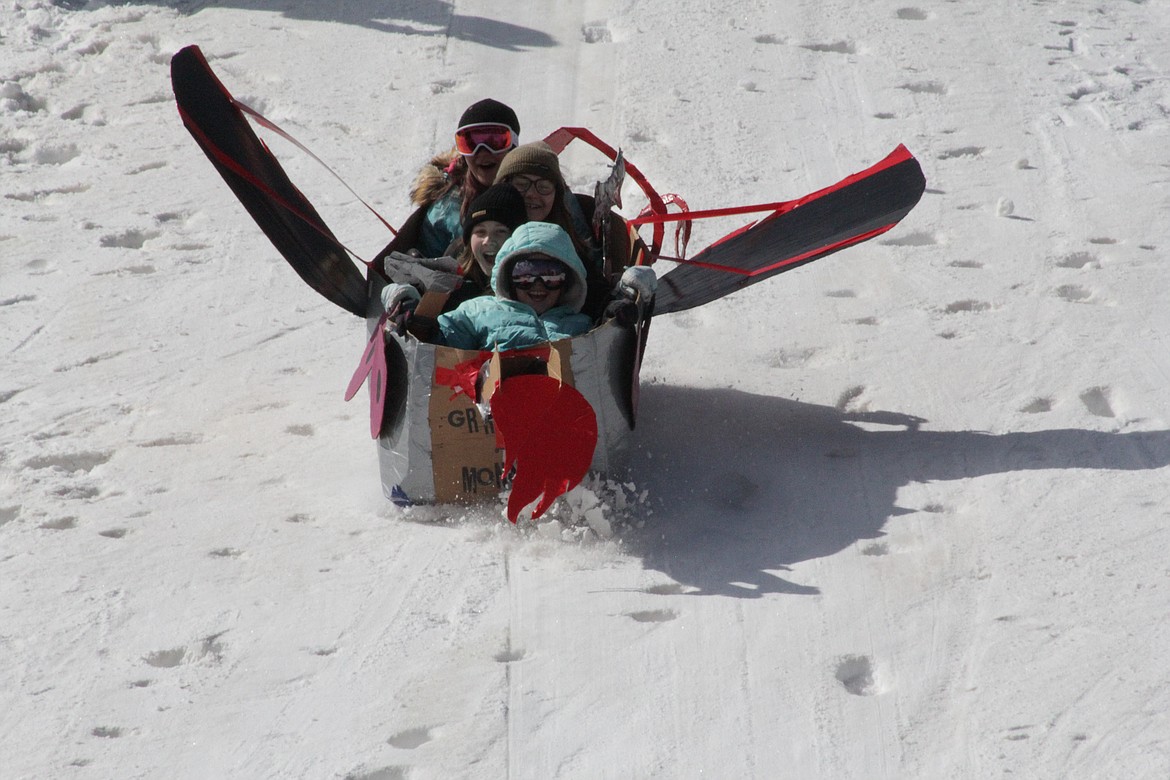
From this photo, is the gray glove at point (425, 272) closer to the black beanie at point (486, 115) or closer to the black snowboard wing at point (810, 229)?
the black snowboard wing at point (810, 229)

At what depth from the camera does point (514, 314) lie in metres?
3.47

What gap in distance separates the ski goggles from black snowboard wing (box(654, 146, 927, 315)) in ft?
2.60

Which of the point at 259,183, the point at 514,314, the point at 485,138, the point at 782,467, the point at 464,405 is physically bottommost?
the point at 782,467

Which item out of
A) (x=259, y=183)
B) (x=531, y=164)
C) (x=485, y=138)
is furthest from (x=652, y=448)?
(x=259, y=183)

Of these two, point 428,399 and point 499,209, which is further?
point 499,209

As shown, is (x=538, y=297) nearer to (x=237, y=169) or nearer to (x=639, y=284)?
(x=639, y=284)

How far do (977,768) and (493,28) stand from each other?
197 inches

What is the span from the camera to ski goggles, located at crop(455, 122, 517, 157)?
4.26m

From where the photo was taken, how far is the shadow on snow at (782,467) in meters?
3.36

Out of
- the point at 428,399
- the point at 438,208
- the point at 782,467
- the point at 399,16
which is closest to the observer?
the point at 428,399

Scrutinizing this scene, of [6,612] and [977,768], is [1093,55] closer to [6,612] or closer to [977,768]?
[977,768]

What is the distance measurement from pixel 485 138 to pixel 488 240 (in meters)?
0.62

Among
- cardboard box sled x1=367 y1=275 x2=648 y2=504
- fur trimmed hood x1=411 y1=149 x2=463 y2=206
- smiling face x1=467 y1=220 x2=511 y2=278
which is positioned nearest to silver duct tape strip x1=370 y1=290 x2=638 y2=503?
cardboard box sled x1=367 y1=275 x2=648 y2=504

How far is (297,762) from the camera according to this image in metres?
2.71
